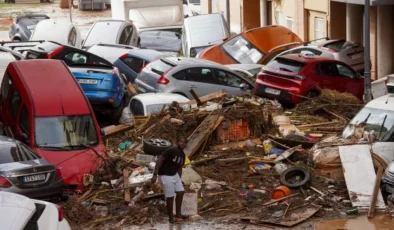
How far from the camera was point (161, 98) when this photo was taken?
897 inches

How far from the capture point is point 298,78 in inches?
961

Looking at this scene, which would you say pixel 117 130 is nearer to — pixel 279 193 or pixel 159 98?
pixel 159 98

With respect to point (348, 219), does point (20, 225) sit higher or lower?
higher

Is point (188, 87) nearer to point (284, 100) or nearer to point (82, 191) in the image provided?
point (284, 100)

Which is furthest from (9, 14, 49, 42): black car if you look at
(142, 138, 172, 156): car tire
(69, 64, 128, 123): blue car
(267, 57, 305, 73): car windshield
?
(142, 138, 172, 156): car tire

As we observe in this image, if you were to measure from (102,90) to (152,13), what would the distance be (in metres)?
18.5

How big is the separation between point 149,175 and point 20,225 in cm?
782

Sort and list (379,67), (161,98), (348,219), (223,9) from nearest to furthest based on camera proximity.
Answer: (348,219)
(161,98)
(379,67)
(223,9)

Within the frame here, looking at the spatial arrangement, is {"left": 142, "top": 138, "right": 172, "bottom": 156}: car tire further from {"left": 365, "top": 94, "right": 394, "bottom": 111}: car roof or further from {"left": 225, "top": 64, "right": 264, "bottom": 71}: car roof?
{"left": 225, "top": 64, "right": 264, "bottom": 71}: car roof

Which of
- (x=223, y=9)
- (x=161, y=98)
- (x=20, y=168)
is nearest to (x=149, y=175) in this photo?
(x=20, y=168)

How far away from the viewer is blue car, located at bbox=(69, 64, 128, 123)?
923 inches

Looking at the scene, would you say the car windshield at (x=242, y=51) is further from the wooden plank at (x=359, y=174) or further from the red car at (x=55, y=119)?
the wooden plank at (x=359, y=174)

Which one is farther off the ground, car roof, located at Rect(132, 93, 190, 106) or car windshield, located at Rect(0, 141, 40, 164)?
car windshield, located at Rect(0, 141, 40, 164)

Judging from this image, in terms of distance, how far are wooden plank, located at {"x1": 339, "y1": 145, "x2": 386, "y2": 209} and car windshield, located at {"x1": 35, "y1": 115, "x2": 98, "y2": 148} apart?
4899mm
